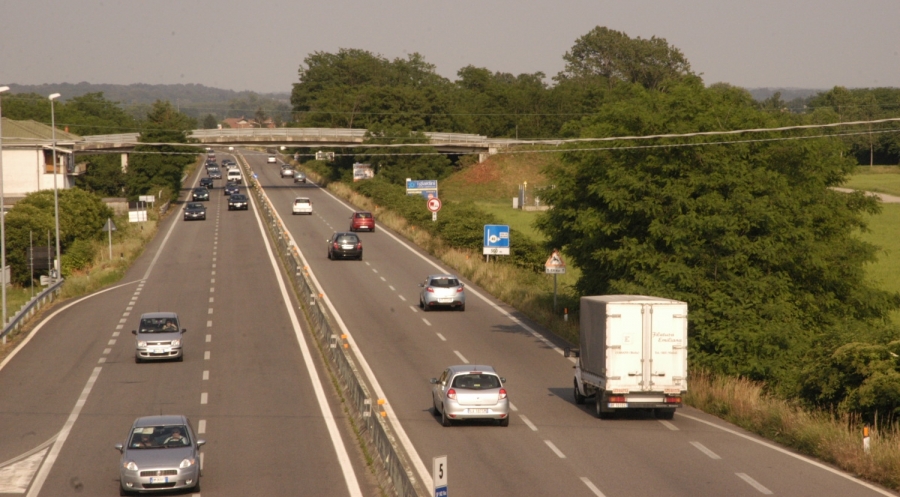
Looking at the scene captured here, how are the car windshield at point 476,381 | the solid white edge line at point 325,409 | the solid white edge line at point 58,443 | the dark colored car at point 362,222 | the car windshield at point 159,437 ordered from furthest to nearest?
1. the dark colored car at point 362,222
2. the car windshield at point 476,381
3. the solid white edge line at point 58,443
4. the solid white edge line at point 325,409
5. the car windshield at point 159,437

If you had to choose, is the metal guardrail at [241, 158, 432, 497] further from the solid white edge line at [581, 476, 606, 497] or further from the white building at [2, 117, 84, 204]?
the white building at [2, 117, 84, 204]

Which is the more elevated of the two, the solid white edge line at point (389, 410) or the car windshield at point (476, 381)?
the car windshield at point (476, 381)

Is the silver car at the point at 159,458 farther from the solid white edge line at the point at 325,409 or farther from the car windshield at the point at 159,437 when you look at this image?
the solid white edge line at the point at 325,409

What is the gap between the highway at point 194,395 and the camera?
1853cm

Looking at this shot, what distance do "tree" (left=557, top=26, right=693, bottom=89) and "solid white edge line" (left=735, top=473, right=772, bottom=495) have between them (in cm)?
15688

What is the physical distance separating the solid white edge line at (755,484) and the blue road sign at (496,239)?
30933mm

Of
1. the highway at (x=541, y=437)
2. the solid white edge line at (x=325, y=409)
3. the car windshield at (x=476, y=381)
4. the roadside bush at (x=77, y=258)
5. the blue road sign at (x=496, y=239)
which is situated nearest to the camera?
the highway at (x=541, y=437)

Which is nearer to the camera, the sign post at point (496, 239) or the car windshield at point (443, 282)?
the car windshield at point (443, 282)

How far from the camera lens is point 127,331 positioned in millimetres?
37875

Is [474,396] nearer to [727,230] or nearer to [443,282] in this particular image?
[727,230]

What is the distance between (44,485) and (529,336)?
20.9 metres

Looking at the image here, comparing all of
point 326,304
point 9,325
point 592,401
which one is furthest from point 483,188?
point 592,401

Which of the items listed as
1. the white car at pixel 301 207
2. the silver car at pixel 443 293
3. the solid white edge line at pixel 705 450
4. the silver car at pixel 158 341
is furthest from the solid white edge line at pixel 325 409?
the white car at pixel 301 207

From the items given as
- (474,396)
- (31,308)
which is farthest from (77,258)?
(474,396)
